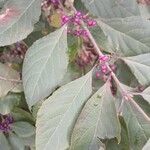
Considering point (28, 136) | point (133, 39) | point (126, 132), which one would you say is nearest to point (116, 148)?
point (126, 132)

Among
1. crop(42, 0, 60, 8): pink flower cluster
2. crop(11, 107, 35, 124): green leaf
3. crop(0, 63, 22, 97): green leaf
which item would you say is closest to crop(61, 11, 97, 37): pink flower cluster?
crop(42, 0, 60, 8): pink flower cluster

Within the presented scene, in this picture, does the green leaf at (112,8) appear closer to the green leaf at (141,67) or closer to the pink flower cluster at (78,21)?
the pink flower cluster at (78,21)

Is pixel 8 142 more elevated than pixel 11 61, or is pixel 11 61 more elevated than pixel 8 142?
pixel 11 61

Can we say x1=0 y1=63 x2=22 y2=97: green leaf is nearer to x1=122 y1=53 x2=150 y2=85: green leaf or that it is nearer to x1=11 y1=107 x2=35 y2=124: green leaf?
x1=11 y1=107 x2=35 y2=124: green leaf

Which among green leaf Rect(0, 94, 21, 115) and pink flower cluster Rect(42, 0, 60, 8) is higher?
pink flower cluster Rect(42, 0, 60, 8)

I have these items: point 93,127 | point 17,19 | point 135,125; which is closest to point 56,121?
point 93,127

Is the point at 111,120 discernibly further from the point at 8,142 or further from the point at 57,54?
the point at 8,142
